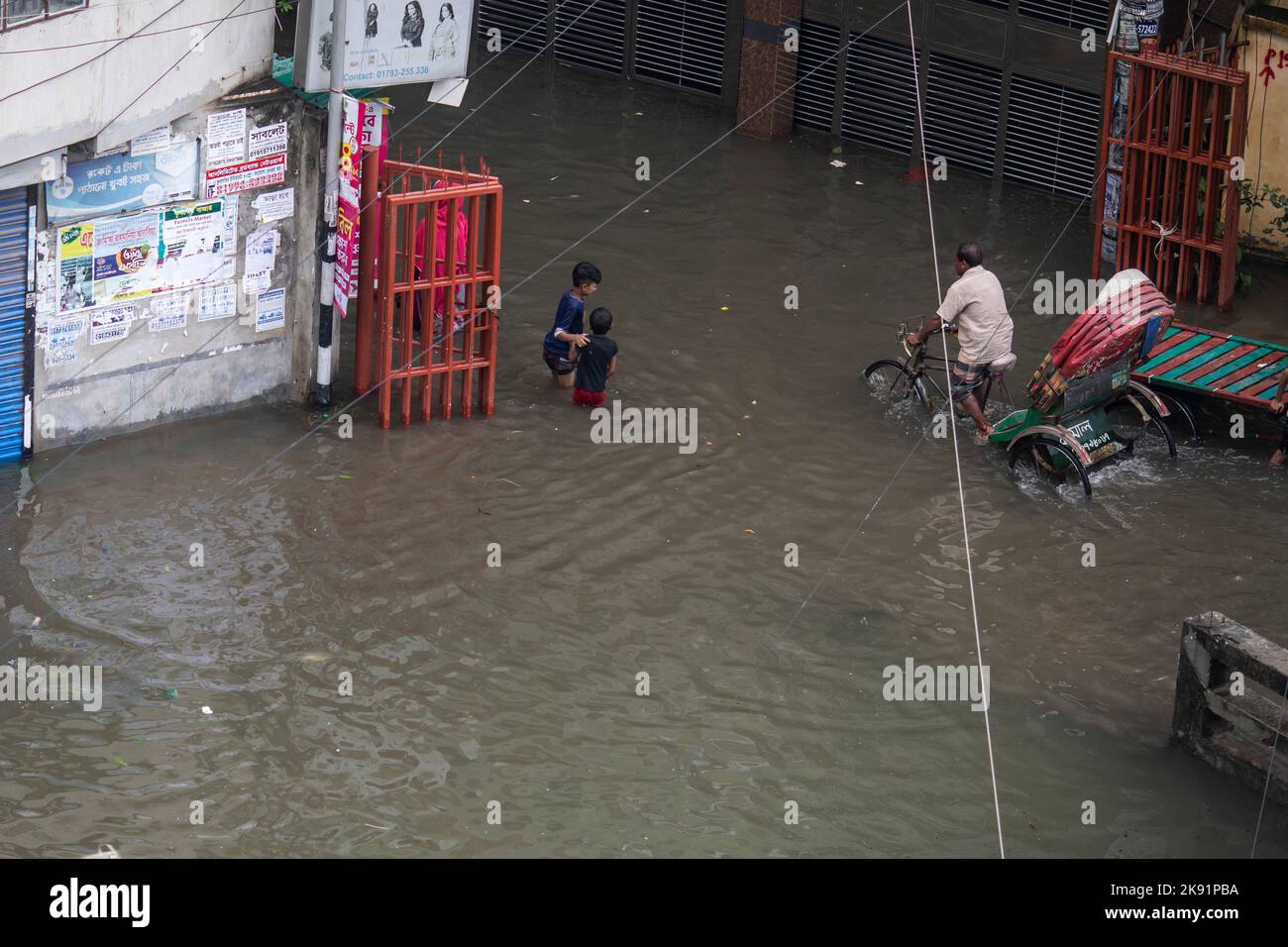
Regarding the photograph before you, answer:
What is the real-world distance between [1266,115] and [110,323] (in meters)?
10.0

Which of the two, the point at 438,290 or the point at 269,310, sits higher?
the point at 438,290

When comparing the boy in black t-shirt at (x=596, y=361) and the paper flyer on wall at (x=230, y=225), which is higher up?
the paper flyer on wall at (x=230, y=225)

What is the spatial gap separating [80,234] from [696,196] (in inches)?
275

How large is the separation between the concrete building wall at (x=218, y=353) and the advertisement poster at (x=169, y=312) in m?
0.04

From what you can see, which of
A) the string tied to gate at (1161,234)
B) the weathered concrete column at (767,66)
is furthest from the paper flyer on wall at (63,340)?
the string tied to gate at (1161,234)

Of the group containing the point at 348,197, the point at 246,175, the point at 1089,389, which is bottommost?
the point at 1089,389

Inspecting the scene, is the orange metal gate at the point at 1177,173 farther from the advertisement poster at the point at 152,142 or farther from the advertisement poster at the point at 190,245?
the advertisement poster at the point at 152,142

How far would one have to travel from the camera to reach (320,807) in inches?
350

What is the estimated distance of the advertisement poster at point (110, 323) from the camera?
11781 millimetres

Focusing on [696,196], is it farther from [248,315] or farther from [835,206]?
[248,315]

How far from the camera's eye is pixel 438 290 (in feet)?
42.3

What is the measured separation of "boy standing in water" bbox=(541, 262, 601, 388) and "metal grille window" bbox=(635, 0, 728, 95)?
7.06 metres

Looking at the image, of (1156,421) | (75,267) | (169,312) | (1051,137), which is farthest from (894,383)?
(75,267)

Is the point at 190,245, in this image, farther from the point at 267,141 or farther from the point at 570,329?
the point at 570,329
